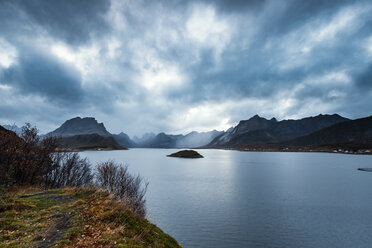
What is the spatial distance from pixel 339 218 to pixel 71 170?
152ft

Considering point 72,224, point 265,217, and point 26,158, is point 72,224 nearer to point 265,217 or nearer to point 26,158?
point 26,158

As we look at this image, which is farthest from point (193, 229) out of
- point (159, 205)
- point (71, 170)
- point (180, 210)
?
point (71, 170)

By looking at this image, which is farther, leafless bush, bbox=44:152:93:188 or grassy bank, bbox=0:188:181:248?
leafless bush, bbox=44:152:93:188

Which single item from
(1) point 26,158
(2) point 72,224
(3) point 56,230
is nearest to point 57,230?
(3) point 56,230

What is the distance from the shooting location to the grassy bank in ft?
29.4

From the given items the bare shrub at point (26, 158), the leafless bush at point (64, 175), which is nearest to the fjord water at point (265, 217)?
the leafless bush at point (64, 175)

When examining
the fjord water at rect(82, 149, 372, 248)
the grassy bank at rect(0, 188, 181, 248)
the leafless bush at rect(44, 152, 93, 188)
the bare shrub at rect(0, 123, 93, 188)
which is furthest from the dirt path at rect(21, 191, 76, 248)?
the leafless bush at rect(44, 152, 93, 188)

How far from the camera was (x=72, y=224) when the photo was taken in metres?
10.4

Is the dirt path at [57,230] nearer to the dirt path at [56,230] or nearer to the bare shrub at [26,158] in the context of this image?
the dirt path at [56,230]

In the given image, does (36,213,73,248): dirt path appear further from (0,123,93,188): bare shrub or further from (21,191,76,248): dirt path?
(0,123,93,188): bare shrub

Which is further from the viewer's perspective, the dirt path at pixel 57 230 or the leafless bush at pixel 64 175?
the leafless bush at pixel 64 175

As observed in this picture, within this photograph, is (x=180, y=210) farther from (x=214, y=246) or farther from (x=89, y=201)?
(x=89, y=201)

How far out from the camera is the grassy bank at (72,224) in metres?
8.96

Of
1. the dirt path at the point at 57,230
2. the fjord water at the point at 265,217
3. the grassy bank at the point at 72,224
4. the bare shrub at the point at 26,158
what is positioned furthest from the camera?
the fjord water at the point at 265,217
